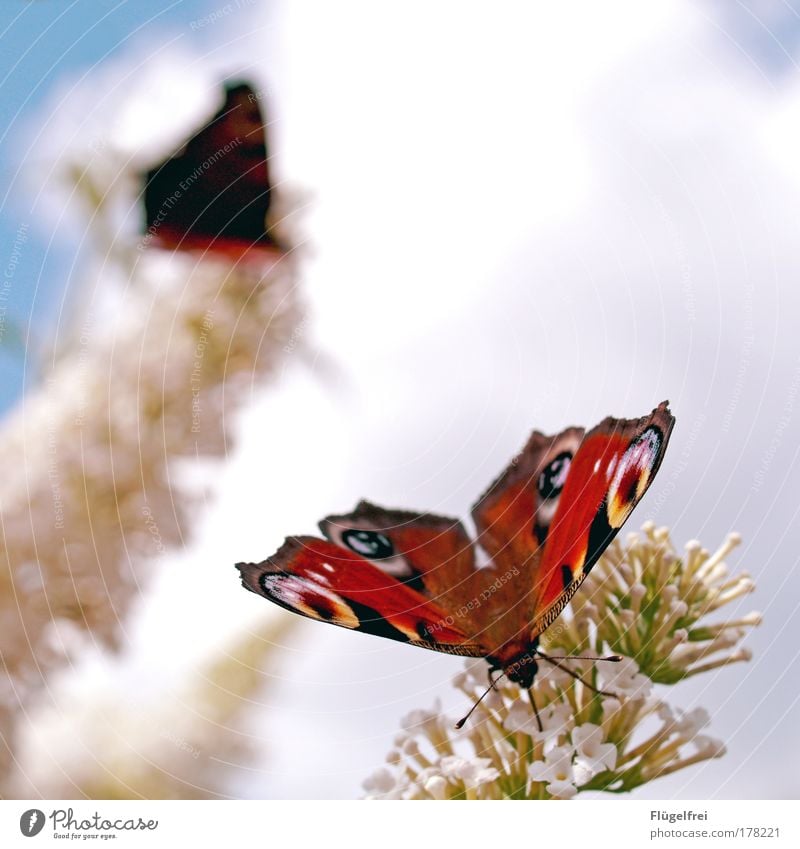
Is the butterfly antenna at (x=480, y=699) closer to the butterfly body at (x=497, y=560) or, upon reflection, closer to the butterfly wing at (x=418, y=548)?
the butterfly body at (x=497, y=560)

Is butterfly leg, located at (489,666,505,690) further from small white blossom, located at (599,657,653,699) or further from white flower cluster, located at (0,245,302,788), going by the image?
white flower cluster, located at (0,245,302,788)

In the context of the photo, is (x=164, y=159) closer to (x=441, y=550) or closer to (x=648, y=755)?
Result: (x=441, y=550)

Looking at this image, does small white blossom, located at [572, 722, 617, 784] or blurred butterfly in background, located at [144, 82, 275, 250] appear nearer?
small white blossom, located at [572, 722, 617, 784]

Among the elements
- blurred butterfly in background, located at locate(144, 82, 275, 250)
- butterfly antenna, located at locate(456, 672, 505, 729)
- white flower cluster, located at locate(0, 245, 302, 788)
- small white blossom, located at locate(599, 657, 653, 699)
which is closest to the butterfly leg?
butterfly antenna, located at locate(456, 672, 505, 729)

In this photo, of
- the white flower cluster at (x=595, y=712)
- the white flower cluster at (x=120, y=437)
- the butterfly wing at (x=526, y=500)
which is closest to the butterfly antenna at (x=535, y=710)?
the white flower cluster at (x=595, y=712)

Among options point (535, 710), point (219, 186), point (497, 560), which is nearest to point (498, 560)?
point (497, 560)
